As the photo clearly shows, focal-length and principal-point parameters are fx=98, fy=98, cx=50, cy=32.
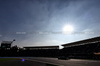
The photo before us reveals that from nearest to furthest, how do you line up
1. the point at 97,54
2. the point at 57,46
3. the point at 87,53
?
the point at 97,54 → the point at 87,53 → the point at 57,46

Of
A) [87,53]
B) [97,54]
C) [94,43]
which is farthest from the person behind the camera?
[94,43]

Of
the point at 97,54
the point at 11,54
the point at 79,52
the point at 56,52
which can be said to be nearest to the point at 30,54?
the point at 11,54

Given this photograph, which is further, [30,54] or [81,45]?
[30,54]

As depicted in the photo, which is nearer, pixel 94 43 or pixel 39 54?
pixel 94 43

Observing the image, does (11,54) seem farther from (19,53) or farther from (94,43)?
(94,43)

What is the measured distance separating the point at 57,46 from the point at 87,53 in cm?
2942

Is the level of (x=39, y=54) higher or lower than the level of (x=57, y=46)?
lower

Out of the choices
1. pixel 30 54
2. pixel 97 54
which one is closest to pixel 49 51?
pixel 30 54

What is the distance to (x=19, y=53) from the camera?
74.2m

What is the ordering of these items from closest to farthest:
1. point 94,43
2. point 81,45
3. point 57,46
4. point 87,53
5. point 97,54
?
point 97,54 < point 87,53 < point 94,43 < point 81,45 < point 57,46

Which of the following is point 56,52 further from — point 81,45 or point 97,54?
point 97,54

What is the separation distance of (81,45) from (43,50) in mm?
30600

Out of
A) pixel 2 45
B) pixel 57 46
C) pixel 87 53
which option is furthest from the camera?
pixel 57 46

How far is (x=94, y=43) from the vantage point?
161 feet
